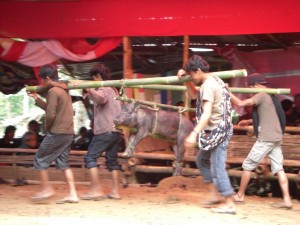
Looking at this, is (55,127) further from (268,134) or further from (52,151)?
(268,134)

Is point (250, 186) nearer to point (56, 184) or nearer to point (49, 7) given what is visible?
point (56, 184)

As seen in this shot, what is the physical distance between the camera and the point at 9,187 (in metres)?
8.61

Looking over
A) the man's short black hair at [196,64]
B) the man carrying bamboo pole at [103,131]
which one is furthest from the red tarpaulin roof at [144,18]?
the man's short black hair at [196,64]

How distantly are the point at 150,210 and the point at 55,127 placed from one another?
166 centimetres

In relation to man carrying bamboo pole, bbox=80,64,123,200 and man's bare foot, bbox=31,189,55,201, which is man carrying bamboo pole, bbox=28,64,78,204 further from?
man carrying bamboo pole, bbox=80,64,123,200

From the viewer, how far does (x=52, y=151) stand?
6.70m

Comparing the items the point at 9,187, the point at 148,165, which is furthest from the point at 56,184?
the point at 148,165

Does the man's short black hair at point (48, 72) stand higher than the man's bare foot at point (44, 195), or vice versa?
the man's short black hair at point (48, 72)

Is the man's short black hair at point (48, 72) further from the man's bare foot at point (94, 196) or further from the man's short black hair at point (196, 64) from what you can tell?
the man's short black hair at point (196, 64)

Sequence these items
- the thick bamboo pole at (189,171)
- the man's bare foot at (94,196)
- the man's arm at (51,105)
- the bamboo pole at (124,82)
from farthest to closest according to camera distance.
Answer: the thick bamboo pole at (189,171) < the man's bare foot at (94,196) < the man's arm at (51,105) < the bamboo pole at (124,82)

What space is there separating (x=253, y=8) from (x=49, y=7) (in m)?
3.57

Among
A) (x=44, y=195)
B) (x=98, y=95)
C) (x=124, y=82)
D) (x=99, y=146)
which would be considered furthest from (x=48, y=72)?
(x=44, y=195)

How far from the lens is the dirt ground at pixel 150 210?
593cm

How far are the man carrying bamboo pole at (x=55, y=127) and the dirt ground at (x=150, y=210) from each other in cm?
42
